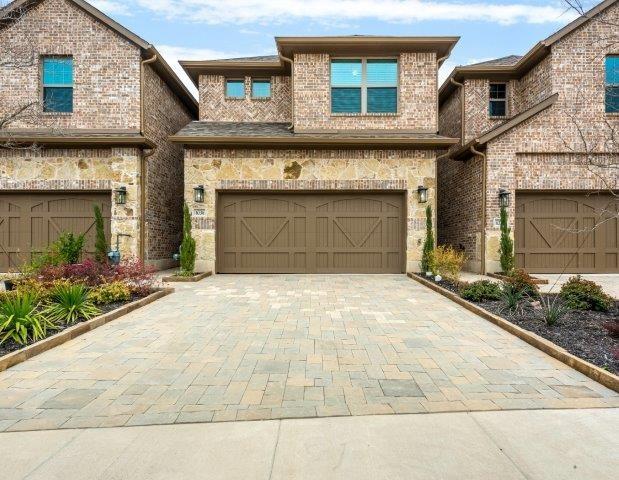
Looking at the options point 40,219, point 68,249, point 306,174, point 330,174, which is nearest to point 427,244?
point 330,174

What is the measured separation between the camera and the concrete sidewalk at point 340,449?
2.18m

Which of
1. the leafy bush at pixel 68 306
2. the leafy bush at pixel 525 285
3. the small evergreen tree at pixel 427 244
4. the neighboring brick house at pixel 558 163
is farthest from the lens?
the neighboring brick house at pixel 558 163

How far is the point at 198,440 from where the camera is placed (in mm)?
2496

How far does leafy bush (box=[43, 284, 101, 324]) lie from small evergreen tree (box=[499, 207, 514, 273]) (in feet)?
33.7

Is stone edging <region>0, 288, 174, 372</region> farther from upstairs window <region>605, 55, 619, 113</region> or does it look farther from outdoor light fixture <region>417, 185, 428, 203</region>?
upstairs window <region>605, 55, 619, 113</region>

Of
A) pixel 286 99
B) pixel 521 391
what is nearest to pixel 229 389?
pixel 521 391

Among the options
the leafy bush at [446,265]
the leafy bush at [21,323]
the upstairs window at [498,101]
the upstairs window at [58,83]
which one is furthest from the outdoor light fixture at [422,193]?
the upstairs window at [58,83]

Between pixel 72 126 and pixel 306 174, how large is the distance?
23.9 ft

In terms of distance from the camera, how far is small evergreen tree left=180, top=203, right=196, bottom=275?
9.98 m

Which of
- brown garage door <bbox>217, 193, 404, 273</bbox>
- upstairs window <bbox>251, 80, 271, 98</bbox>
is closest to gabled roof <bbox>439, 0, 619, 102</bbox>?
brown garage door <bbox>217, 193, 404, 273</bbox>

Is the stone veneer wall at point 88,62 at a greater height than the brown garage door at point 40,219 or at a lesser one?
greater

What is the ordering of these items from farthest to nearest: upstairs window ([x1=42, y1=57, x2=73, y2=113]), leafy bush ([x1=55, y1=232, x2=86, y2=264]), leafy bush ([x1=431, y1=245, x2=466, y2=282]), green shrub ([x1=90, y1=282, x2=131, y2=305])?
1. upstairs window ([x1=42, y1=57, x2=73, y2=113])
2. leafy bush ([x1=431, y1=245, x2=466, y2=282])
3. leafy bush ([x1=55, y1=232, x2=86, y2=264])
4. green shrub ([x1=90, y1=282, x2=131, y2=305])

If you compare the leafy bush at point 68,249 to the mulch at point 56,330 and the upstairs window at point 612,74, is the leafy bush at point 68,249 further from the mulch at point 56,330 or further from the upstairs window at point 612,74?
the upstairs window at point 612,74

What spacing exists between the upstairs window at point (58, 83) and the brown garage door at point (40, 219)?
106 inches
